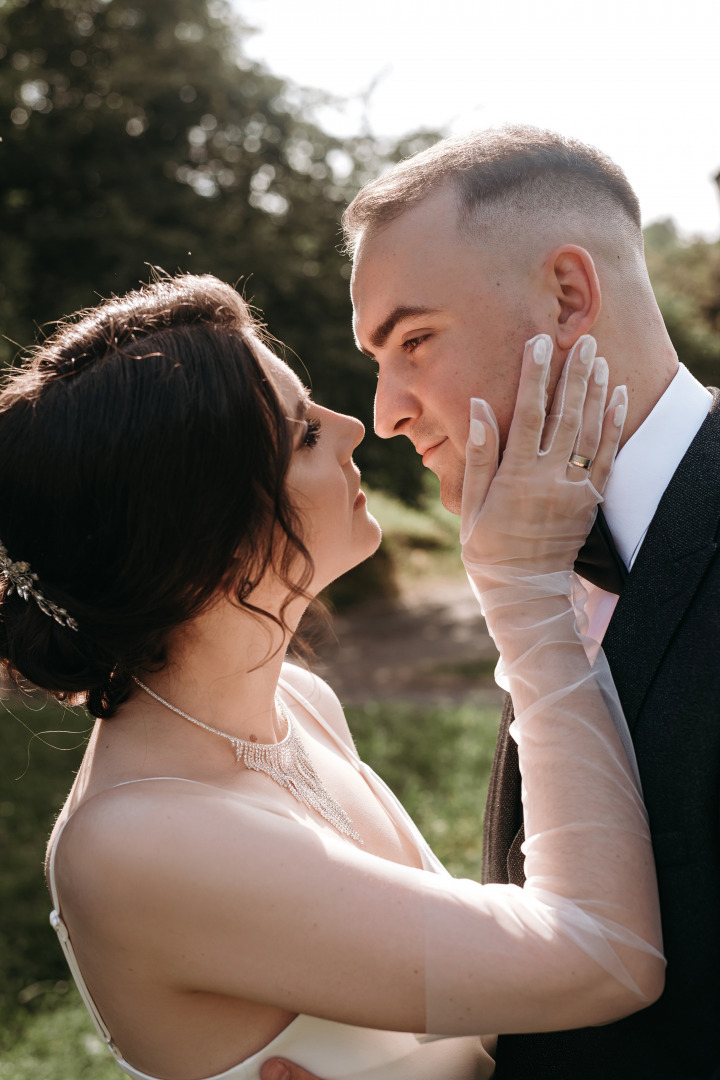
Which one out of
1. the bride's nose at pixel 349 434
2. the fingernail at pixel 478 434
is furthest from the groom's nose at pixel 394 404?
the fingernail at pixel 478 434

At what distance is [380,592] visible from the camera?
16750 mm

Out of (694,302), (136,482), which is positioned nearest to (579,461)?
(136,482)

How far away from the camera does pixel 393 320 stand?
2486mm

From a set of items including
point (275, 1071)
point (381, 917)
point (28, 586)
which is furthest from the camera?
point (28, 586)

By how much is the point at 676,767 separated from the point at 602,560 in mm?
561

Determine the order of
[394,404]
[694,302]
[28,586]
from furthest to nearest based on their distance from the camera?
[694,302] < [394,404] < [28,586]

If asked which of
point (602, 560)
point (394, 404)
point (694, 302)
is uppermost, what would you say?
point (694, 302)

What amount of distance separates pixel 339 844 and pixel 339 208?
10642 mm

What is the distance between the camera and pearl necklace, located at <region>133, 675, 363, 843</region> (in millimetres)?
2250

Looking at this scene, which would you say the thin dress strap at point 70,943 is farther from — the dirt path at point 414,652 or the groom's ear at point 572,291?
the dirt path at point 414,652

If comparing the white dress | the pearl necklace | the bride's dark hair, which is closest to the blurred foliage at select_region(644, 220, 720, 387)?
the pearl necklace

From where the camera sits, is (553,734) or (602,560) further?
(602,560)

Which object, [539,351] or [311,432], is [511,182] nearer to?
[539,351]

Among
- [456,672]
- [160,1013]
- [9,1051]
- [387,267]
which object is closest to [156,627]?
[160,1013]
